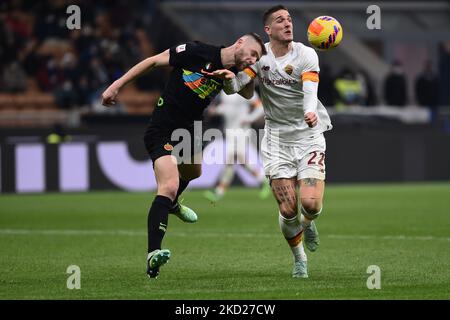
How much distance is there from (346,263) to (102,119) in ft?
45.5

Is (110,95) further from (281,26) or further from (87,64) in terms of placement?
(87,64)

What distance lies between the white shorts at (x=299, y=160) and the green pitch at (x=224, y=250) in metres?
0.91

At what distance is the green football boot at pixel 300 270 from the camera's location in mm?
9415

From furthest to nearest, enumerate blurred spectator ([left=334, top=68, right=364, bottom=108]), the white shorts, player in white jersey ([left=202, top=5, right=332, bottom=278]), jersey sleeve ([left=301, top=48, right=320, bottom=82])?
blurred spectator ([left=334, top=68, right=364, bottom=108]), the white shorts, player in white jersey ([left=202, top=5, right=332, bottom=278]), jersey sleeve ([left=301, top=48, right=320, bottom=82])

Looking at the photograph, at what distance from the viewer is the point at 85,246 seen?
1230 centimetres

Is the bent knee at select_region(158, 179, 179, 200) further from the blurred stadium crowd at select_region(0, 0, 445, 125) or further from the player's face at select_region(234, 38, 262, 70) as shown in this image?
the blurred stadium crowd at select_region(0, 0, 445, 125)

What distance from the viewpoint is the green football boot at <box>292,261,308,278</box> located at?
9.41 meters

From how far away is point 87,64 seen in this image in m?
25.5

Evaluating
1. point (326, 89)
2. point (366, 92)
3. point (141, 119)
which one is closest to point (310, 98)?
point (141, 119)

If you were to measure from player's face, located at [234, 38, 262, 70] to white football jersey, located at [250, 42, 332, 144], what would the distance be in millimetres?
308

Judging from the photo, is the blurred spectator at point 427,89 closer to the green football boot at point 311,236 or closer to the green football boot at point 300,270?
the green football boot at point 311,236

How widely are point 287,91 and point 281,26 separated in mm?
593

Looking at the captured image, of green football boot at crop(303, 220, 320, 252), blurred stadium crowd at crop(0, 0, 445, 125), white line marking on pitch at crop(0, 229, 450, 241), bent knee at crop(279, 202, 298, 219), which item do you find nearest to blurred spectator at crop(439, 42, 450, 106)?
blurred stadium crowd at crop(0, 0, 445, 125)

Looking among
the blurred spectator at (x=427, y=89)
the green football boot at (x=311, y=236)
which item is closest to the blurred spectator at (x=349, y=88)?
the blurred spectator at (x=427, y=89)
